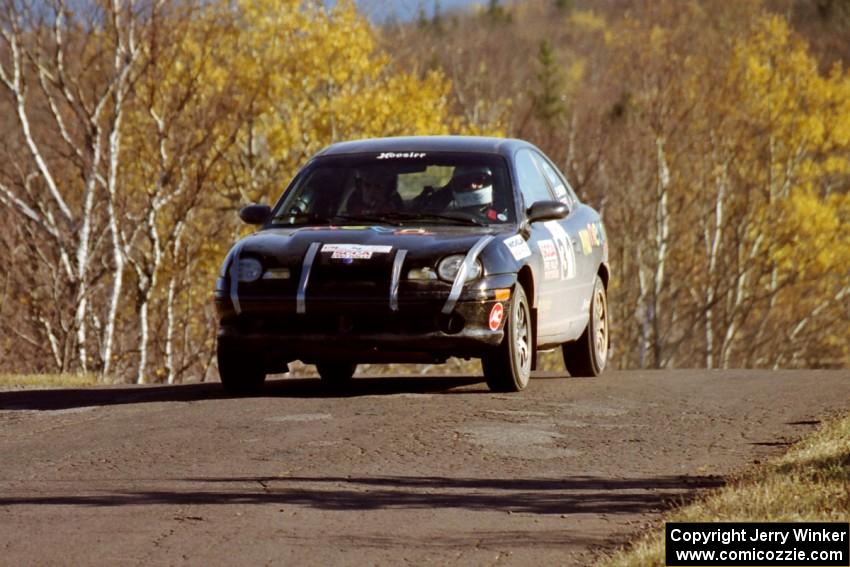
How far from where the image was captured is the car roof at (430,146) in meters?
11.9

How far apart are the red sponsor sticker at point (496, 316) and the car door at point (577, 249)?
160cm

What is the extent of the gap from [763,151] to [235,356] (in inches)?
1689

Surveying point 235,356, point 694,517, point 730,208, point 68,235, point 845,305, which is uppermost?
point 694,517

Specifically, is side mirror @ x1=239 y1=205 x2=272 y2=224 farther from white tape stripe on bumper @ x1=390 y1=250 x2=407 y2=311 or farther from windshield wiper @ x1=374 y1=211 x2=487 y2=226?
white tape stripe on bumper @ x1=390 y1=250 x2=407 y2=311

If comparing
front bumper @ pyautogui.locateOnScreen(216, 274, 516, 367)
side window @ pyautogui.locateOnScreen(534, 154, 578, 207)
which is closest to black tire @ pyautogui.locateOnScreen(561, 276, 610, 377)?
side window @ pyautogui.locateOnScreen(534, 154, 578, 207)

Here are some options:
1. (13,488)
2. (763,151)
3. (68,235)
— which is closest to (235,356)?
(13,488)

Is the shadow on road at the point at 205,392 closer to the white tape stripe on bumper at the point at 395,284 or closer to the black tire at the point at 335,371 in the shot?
the black tire at the point at 335,371

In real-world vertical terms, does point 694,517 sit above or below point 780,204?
above

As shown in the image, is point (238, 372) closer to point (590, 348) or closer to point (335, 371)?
point (335, 371)

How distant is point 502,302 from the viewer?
10523 millimetres

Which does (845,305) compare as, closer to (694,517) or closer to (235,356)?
(235,356)

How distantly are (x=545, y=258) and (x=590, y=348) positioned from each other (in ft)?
5.20

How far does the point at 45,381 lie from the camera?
13.9m

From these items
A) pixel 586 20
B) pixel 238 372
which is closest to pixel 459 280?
pixel 238 372
